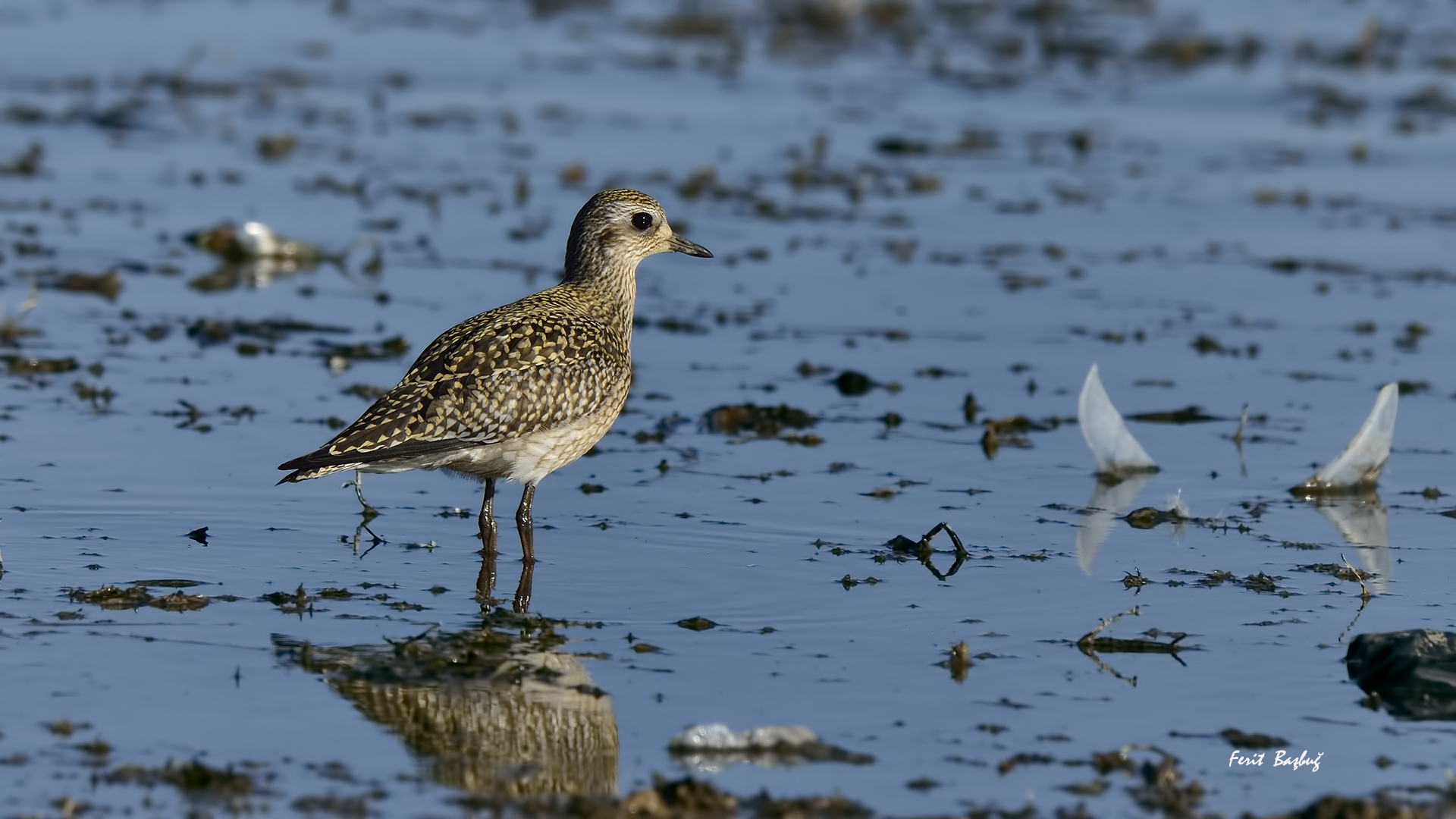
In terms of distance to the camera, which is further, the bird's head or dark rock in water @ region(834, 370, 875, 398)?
dark rock in water @ region(834, 370, 875, 398)

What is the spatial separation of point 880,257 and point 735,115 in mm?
6178

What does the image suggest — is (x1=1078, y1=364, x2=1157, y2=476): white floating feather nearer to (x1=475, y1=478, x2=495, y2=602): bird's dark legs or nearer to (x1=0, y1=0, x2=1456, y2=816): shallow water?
(x1=0, y1=0, x2=1456, y2=816): shallow water

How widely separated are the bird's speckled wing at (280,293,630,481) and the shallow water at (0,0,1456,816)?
59 centimetres

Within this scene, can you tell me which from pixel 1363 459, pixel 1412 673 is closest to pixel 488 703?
pixel 1412 673

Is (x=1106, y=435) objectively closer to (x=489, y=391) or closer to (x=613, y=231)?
(x=613, y=231)

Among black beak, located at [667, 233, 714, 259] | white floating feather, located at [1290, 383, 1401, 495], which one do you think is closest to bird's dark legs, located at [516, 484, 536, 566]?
black beak, located at [667, 233, 714, 259]

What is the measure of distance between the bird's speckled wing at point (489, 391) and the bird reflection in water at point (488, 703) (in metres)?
1.03

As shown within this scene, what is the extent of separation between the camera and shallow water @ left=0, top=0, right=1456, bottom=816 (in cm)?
691

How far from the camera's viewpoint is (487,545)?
9148 mm

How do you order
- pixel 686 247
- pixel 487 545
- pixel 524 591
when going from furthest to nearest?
pixel 686 247, pixel 487 545, pixel 524 591

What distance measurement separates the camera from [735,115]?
22.0 meters

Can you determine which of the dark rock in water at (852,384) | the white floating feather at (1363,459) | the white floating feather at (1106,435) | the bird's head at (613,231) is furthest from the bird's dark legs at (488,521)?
the white floating feather at (1363,459)

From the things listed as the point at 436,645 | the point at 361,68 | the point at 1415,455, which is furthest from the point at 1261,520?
the point at 361,68

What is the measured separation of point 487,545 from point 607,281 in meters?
1.79
